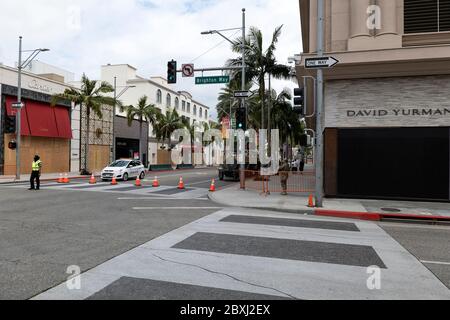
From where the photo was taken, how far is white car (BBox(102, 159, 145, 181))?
23.2 m

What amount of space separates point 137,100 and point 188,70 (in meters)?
40.6

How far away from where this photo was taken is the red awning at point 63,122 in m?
32.3

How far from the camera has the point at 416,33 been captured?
13898mm

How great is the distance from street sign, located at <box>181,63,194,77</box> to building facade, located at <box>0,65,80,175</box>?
14.4 metres

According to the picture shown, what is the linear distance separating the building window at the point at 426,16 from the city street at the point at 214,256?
897cm

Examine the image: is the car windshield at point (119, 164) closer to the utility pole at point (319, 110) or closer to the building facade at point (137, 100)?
the building facade at point (137, 100)

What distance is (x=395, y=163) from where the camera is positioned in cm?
1412

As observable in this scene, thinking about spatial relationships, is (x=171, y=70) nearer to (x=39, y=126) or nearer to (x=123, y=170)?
(x=123, y=170)

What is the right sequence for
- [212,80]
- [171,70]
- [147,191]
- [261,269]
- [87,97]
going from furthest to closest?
[87,97] < [212,80] < [171,70] < [147,191] < [261,269]

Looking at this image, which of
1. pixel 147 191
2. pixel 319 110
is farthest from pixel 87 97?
pixel 319 110

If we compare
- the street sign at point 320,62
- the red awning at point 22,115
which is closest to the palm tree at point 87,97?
the red awning at point 22,115

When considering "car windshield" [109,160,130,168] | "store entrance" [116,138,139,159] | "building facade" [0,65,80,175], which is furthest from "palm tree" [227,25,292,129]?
"store entrance" [116,138,139,159]

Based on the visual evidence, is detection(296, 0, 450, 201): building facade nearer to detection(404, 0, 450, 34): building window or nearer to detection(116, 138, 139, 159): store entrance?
detection(404, 0, 450, 34): building window

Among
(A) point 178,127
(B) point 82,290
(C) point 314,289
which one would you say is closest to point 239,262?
(C) point 314,289
